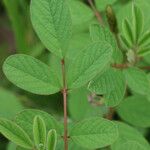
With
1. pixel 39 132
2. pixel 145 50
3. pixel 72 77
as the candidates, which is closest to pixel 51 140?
pixel 39 132

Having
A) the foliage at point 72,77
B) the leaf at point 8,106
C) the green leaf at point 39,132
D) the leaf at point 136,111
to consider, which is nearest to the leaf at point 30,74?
the foliage at point 72,77

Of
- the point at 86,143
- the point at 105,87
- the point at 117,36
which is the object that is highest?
the point at 117,36

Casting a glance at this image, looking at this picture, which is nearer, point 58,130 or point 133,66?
point 58,130

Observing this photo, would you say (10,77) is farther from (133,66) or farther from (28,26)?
(28,26)

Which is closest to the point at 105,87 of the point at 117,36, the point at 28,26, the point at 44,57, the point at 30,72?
the point at 30,72

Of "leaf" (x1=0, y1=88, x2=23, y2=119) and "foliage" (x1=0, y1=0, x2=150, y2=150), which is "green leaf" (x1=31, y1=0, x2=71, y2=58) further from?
"leaf" (x1=0, y1=88, x2=23, y2=119)

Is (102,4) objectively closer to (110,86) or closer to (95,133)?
(110,86)

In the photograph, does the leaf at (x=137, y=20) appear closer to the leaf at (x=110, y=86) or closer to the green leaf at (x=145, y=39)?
the green leaf at (x=145, y=39)
